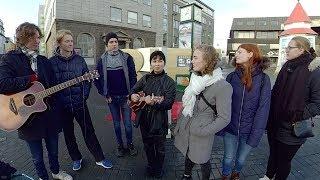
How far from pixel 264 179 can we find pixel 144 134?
1.91m

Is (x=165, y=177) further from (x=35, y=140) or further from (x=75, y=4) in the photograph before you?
(x=75, y=4)

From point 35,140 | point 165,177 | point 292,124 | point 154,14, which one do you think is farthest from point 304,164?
point 154,14

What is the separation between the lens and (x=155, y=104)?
12.4 ft

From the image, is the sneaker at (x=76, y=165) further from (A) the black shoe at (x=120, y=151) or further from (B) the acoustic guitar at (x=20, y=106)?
(B) the acoustic guitar at (x=20, y=106)

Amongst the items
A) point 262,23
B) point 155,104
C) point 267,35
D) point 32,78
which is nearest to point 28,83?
point 32,78

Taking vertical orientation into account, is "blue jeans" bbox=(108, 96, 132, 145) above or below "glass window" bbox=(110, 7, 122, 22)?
below

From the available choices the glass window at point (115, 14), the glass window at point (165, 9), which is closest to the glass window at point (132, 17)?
the glass window at point (115, 14)

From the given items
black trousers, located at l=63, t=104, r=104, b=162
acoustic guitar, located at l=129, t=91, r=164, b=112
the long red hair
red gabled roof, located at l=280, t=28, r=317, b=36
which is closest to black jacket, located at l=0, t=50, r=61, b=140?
black trousers, located at l=63, t=104, r=104, b=162

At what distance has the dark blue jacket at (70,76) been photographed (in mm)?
4041

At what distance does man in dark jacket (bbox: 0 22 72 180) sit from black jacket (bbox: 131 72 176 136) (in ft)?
4.01

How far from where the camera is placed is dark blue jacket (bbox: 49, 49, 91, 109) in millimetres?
4041

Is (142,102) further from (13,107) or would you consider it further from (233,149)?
(13,107)

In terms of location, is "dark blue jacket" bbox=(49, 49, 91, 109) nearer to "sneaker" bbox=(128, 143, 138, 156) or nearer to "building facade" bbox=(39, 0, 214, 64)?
"sneaker" bbox=(128, 143, 138, 156)

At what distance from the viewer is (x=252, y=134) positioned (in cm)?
356
